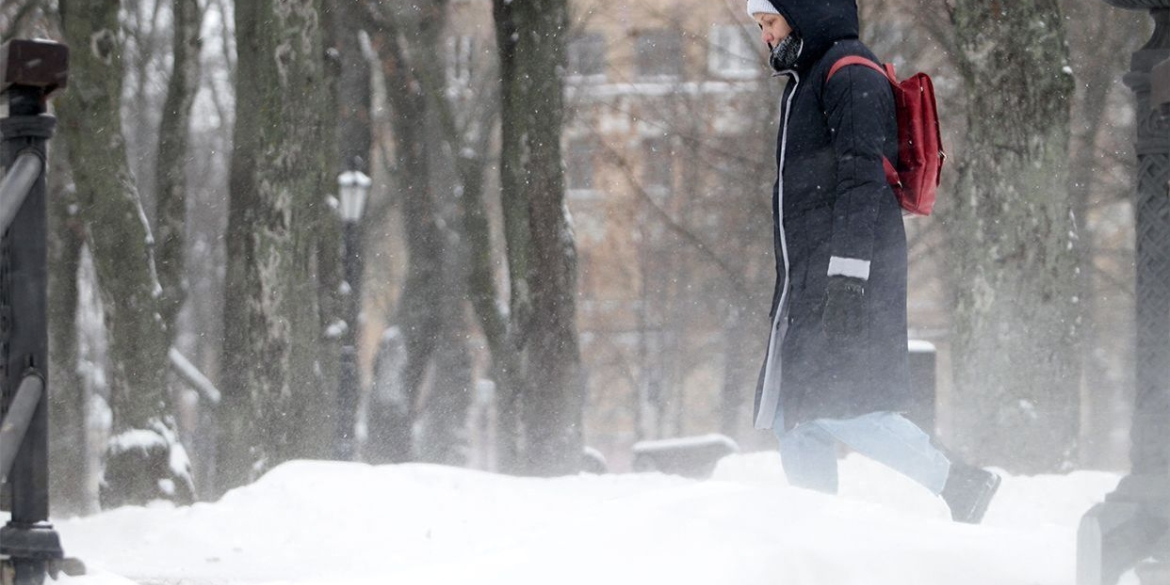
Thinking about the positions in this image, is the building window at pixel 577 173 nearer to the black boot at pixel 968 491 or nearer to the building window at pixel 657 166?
the building window at pixel 657 166

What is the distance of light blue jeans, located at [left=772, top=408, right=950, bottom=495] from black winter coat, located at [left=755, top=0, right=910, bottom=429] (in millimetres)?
51

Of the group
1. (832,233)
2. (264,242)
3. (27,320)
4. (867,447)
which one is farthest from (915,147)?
(264,242)

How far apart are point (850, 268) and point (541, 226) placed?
29.5 feet

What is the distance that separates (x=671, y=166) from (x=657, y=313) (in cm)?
461

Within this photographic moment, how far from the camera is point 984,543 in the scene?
4.64 m

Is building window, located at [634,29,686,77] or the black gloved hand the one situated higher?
building window, located at [634,29,686,77]

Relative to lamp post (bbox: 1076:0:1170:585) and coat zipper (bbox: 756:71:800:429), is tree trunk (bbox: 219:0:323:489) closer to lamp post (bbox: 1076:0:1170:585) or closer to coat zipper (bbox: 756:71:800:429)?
coat zipper (bbox: 756:71:800:429)

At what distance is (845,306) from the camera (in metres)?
5.16

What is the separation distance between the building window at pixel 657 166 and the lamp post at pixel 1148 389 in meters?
29.0

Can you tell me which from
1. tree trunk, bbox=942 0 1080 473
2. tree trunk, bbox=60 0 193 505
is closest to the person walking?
tree trunk, bbox=942 0 1080 473

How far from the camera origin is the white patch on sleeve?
5.18 m

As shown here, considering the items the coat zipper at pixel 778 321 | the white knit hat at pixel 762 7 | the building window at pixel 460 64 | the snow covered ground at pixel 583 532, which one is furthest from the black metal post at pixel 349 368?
the building window at pixel 460 64

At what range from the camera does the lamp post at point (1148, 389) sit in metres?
4.58

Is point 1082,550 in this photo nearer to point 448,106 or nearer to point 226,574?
point 226,574
